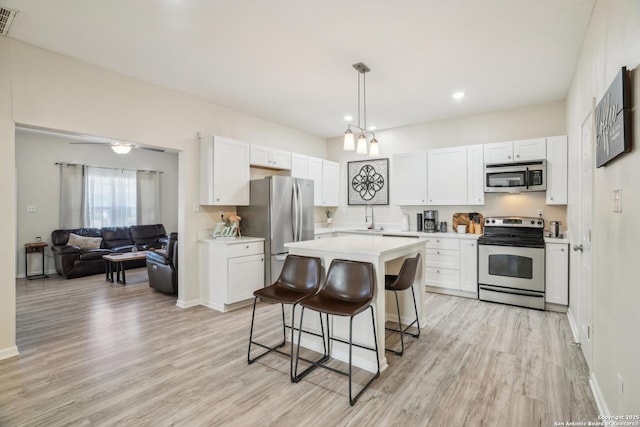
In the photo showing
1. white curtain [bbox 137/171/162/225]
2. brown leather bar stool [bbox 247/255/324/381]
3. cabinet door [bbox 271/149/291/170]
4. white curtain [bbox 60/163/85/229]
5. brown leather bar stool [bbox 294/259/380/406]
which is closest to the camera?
brown leather bar stool [bbox 294/259/380/406]

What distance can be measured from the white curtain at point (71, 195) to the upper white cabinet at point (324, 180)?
5.04m

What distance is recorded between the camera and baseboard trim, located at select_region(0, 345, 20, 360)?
271cm

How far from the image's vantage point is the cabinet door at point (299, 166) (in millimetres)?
5344

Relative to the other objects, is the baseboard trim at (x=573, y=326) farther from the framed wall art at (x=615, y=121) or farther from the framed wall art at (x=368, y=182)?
the framed wall art at (x=368, y=182)

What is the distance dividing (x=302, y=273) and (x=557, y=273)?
10.9ft

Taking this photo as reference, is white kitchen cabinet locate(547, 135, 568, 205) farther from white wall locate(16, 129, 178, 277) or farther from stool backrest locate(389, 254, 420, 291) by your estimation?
white wall locate(16, 129, 178, 277)

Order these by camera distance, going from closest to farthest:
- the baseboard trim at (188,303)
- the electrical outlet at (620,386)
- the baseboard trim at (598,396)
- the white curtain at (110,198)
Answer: the electrical outlet at (620,386) → the baseboard trim at (598,396) → the baseboard trim at (188,303) → the white curtain at (110,198)

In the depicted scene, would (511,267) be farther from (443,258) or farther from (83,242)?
(83,242)

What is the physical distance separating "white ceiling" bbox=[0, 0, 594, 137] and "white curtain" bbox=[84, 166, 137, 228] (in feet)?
14.6

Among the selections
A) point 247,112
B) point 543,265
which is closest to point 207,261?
point 247,112

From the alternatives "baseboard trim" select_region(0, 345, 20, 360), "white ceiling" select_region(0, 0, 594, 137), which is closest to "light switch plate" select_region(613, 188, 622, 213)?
"white ceiling" select_region(0, 0, 594, 137)

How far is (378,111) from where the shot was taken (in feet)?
15.9

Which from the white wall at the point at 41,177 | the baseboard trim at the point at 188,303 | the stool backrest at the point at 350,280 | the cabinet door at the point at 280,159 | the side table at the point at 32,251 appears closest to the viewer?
the stool backrest at the point at 350,280

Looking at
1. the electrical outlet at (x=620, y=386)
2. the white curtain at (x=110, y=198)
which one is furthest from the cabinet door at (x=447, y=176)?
the white curtain at (x=110, y=198)
